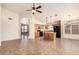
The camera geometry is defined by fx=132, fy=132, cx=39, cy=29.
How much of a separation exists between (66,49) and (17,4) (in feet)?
3.97

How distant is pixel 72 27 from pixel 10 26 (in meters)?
1.15

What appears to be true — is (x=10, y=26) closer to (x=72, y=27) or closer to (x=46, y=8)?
(x=46, y=8)

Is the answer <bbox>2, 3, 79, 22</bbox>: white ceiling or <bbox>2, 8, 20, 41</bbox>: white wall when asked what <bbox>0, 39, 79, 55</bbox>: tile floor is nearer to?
<bbox>2, 8, 20, 41</bbox>: white wall

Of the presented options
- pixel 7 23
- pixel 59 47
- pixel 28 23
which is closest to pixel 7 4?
pixel 7 23

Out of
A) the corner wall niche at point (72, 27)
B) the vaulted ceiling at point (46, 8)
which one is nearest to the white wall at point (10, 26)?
the vaulted ceiling at point (46, 8)

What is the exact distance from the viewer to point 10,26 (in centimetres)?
245

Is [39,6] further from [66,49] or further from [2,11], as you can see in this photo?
[66,49]

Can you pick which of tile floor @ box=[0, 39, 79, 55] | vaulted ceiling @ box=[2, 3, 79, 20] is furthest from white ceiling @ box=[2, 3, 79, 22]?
tile floor @ box=[0, 39, 79, 55]

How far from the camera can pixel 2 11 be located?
2.39m

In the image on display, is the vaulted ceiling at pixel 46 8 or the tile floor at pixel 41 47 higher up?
the vaulted ceiling at pixel 46 8

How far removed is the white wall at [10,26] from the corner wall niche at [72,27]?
3.00ft

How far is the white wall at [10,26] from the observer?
2.38 metres

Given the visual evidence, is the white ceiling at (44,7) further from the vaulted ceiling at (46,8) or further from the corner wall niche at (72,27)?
the corner wall niche at (72,27)
